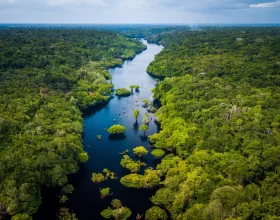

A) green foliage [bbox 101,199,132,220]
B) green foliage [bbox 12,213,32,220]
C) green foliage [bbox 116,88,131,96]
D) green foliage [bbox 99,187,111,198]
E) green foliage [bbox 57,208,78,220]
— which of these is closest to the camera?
green foliage [bbox 12,213,32,220]

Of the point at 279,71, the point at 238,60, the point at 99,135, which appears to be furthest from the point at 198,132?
the point at 238,60

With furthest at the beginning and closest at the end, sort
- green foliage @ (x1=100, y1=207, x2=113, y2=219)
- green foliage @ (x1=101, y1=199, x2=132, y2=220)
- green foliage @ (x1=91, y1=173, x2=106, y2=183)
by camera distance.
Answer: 1. green foliage @ (x1=91, y1=173, x2=106, y2=183)
2. green foliage @ (x1=100, y1=207, x2=113, y2=219)
3. green foliage @ (x1=101, y1=199, x2=132, y2=220)

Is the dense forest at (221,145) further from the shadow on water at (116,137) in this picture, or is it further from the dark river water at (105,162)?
the shadow on water at (116,137)

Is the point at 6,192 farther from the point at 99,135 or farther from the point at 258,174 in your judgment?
the point at 258,174

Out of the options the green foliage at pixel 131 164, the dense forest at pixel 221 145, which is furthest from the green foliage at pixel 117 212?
the green foliage at pixel 131 164

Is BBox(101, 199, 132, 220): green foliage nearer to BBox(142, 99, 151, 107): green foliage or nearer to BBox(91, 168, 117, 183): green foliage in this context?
BBox(91, 168, 117, 183): green foliage

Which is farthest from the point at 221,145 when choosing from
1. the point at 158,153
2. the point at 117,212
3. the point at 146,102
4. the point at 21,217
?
Result: the point at 146,102

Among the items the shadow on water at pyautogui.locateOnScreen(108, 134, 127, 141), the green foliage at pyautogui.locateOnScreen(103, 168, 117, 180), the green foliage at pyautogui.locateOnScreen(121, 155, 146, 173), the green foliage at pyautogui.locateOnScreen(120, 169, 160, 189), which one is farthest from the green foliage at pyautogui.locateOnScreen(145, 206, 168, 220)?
the shadow on water at pyautogui.locateOnScreen(108, 134, 127, 141)
